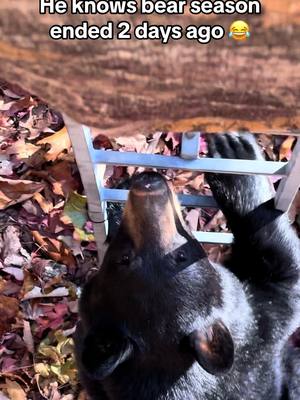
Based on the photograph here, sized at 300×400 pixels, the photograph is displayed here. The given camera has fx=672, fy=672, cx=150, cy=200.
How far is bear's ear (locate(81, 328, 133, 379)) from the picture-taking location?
2.54m

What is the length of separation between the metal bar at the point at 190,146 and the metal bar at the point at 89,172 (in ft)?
1.24

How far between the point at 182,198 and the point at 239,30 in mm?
2176

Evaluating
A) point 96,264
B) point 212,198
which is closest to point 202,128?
point 212,198

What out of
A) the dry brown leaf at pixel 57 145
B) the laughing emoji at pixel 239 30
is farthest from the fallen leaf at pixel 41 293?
the laughing emoji at pixel 239 30

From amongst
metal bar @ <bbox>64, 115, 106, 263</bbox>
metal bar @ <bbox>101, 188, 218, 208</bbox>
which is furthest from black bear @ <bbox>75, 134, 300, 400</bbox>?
metal bar @ <bbox>101, 188, 218, 208</bbox>

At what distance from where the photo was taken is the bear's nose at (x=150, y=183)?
267cm

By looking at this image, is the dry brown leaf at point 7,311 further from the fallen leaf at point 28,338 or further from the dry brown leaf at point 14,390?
the dry brown leaf at point 14,390

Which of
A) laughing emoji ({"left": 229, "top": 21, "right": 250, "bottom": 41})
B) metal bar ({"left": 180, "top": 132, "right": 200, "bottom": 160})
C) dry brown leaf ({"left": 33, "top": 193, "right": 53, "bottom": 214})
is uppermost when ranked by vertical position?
laughing emoji ({"left": 229, "top": 21, "right": 250, "bottom": 41})

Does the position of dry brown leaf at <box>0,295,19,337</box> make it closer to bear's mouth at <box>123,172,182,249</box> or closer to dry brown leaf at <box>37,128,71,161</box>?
dry brown leaf at <box>37,128,71,161</box>

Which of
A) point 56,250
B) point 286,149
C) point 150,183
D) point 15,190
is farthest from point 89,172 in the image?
point 286,149

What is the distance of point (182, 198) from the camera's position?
3.43 metres

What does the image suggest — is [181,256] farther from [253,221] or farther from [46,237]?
[46,237]

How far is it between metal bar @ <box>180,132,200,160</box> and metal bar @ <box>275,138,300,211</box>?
39 centimetres

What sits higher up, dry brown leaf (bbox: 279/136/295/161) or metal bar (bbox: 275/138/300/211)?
metal bar (bbox: 275/138/300/211)
